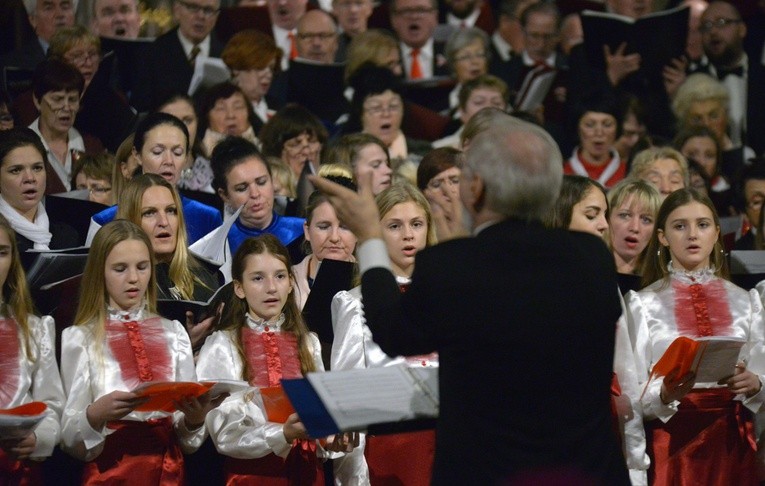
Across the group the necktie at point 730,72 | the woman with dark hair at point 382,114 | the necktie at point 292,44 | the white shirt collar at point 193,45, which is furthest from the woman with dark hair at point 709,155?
the white shirt collar at point 193,45

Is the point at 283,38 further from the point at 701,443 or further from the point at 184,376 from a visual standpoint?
the point at 701,443

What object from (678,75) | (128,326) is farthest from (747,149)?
(128,326)

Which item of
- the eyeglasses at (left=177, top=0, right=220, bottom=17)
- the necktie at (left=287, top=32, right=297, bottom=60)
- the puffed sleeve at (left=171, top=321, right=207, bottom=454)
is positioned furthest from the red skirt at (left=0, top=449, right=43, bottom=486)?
the necktie at (left=287, top=32, right=297, bottom=60)

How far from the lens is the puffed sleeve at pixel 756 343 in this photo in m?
4.54

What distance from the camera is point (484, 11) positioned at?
8.84 meters

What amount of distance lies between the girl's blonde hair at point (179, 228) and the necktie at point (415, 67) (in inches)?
140

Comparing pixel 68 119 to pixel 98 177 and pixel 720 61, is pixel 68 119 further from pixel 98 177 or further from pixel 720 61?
pixel 720 61

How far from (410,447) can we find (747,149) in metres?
4.13

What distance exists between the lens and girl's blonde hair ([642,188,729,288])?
15.5 feet

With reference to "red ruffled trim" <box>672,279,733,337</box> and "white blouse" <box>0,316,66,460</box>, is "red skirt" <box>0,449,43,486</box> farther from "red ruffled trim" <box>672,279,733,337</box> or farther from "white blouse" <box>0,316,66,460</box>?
"red ruffled trim" <box>672,279,733,337</box>

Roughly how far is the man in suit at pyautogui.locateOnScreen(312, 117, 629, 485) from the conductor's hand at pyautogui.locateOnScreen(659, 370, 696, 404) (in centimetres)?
133

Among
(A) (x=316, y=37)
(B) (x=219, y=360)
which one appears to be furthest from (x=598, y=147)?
(B) (x=219, y=360)

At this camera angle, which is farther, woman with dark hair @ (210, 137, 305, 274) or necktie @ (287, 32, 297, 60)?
necktie @ (287, 32, 297, 60)

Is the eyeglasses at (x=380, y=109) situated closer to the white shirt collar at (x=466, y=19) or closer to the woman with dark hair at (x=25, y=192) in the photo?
the white shirt collar at (x=466, y=19)
